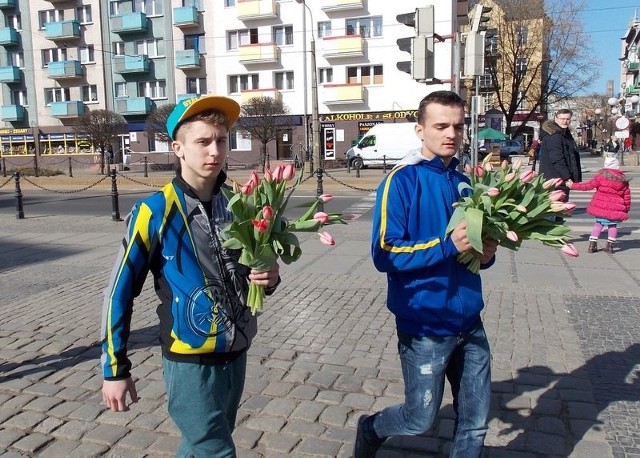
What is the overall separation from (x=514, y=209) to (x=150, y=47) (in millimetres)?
46461

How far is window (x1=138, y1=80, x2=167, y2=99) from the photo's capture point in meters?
44.7

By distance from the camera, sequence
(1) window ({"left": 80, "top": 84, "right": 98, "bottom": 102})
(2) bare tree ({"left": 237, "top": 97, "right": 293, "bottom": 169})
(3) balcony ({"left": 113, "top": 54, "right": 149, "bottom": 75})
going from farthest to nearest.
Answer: (1) window ({"left": 80, "top": 84, "right": 98, "bottom": 102}) < (3) balcony ({"left": 113, "top": 54, "right": 149, "bottom": 75}) < (2) bare tree ({"left": 237, "top": 97, "right": 293, "bottom": 169})

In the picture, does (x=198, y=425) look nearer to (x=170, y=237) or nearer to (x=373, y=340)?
(x=170, y=237)

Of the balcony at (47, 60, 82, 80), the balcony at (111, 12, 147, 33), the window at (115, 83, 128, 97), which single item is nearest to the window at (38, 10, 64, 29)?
the balcony at (47, 60, 82, 80)

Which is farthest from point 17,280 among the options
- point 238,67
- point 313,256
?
point 238,67

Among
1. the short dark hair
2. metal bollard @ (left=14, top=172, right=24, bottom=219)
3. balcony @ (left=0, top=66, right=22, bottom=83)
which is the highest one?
balcony @ (left=0, top=66, right=22, bottom=83)

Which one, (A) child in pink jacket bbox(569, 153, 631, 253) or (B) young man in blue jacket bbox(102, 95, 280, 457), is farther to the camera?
(A) child in pink jacket bbox(569, 153, 631, 253)

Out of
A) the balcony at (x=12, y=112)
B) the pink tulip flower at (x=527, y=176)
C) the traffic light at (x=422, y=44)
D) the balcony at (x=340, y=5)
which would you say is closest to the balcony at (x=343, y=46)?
the balcony at (x=340, y=5)

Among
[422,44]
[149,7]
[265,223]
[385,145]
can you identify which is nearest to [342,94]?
[385,145]

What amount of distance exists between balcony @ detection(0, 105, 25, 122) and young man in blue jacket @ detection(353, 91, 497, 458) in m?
52.0

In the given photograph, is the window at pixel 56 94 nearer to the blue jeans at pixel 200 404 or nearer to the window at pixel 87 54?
the window at pixel 87 54

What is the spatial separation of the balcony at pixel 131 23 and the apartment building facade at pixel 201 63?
9cm

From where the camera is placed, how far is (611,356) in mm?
4535

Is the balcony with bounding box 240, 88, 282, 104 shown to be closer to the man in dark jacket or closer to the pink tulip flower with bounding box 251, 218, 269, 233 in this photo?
the man in dark jacket
